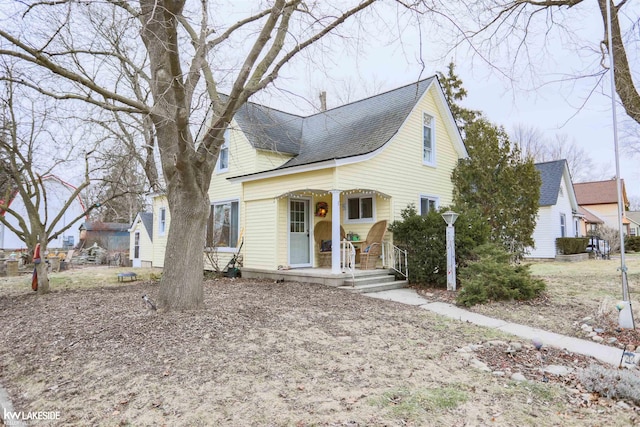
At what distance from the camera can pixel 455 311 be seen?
24.0 feet

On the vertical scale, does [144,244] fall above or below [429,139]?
below

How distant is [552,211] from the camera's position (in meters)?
20.8

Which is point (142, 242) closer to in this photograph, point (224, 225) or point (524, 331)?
point (224, 225)

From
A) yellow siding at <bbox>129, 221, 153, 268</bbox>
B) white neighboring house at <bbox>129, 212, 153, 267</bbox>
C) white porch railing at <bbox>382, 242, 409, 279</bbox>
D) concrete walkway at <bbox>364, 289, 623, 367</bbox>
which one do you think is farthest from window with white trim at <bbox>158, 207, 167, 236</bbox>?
concrete walkway at <bbox>364, 289, 623, 367</bbox>

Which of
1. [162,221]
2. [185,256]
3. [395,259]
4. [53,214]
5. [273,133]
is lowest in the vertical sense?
[395,259]

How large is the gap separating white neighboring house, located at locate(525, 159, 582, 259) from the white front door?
13.8m

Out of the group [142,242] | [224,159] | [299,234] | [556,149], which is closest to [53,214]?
[142,242]

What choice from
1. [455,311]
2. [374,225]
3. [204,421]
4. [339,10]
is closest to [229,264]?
[374,225]

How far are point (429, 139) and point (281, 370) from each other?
11.2 meters

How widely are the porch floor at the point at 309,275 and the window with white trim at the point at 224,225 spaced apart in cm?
187

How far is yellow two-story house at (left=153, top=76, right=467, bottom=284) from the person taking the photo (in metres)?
10.7

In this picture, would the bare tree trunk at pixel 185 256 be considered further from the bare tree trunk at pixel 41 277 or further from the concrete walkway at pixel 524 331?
the bare tree trunk at pixel 41 277

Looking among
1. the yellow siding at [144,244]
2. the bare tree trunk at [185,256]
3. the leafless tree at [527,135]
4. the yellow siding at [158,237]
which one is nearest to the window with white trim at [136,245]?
the yellow siding at [144,244]

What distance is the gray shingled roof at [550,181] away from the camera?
68.3 feet
